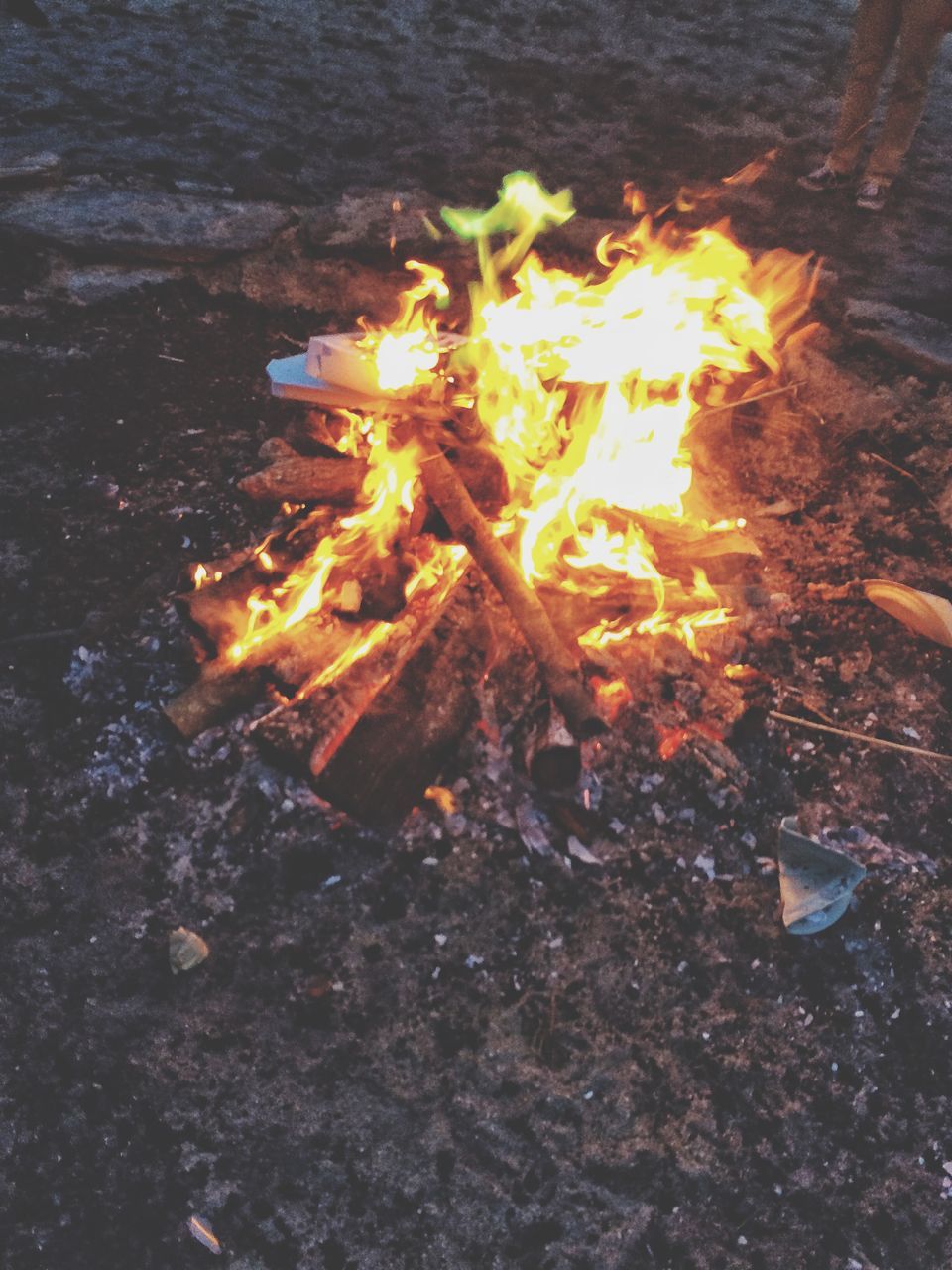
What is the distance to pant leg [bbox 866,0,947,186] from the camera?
4.98 metres

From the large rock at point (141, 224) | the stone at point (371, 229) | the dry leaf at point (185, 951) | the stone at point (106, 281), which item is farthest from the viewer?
the stone at point (371, 229)

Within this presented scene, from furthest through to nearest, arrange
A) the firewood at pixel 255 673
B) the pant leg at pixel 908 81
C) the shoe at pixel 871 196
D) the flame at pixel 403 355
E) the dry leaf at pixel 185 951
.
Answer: the shoe at pixel 871 196 < the pant leg at pixel 908 81 < the flame at pixel 403 355 < the firewood at pixel 255 673 < the dry leaf at pixel 185 951

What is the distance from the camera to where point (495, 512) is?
3406mm

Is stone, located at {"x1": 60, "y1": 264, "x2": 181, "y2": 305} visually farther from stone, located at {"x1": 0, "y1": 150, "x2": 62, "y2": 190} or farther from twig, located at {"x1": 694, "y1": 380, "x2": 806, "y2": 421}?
twig, located at {"x1": 694, "y1": 380, "x2": 806, "y2": 421}

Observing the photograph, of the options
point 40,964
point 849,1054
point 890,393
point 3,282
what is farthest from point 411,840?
point 3,282

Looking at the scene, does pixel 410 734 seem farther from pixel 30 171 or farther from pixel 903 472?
pixel 30 171

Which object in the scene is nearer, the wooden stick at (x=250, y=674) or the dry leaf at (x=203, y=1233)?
the dry leaf at (x=203, y=1233)

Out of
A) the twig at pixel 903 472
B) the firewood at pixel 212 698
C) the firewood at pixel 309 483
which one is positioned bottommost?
the firewood at pixel 212 698

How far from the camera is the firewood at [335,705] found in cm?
262

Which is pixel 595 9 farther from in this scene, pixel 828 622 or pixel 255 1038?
pixel 255 1038

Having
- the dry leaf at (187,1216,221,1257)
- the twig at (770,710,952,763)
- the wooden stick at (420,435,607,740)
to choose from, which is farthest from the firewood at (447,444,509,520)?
the dry leaf at (187,1216,221,1257)

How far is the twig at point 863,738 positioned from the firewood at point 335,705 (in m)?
1.27

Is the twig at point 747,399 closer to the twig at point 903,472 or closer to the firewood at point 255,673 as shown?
the twig at point 903,472

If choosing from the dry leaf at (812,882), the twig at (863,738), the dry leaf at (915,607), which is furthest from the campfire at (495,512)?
the dry leaf at (812,882)
